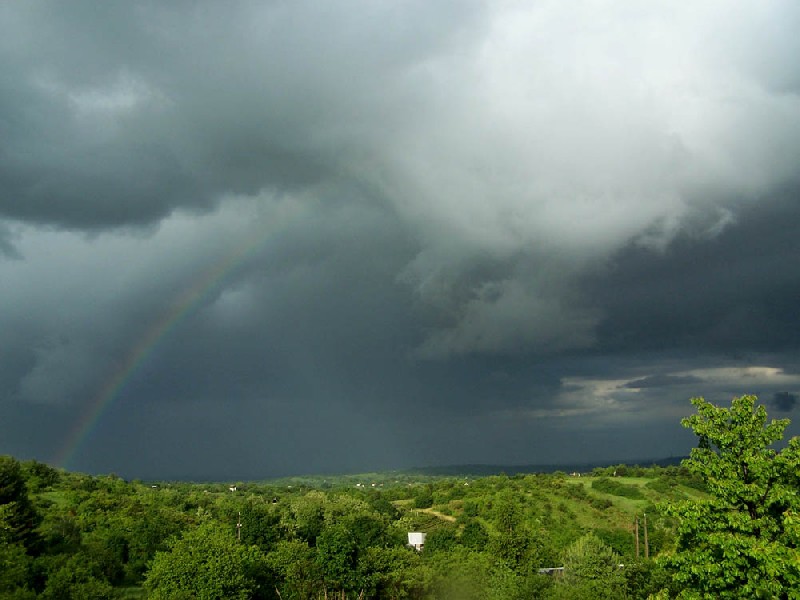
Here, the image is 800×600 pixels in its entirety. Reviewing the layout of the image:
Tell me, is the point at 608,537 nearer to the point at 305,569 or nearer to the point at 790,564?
the point at 305,569

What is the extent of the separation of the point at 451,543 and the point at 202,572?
52075 mm

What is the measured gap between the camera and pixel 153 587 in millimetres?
68812

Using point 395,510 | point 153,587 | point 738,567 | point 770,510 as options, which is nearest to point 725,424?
point 770,510

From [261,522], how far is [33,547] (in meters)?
42.8

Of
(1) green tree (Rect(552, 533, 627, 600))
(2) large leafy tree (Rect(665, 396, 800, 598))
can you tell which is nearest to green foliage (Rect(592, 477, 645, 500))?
(1) green tree (Rect(552, 533, 627, 600))

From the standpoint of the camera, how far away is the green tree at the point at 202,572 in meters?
64.0

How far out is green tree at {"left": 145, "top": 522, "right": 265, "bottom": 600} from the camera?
63969 mm

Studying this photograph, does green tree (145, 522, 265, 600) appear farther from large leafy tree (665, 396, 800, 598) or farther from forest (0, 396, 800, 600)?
large leafy tree (665, 396, 800, 598)

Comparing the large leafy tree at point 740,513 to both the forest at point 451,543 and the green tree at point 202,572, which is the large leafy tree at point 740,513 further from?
the green tree at point 202,572

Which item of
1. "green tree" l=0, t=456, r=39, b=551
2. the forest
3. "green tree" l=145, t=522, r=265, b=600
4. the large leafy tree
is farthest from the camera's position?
"green tree" l=0, t=456, r=39, b=551

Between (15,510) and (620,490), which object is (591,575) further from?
(620,490)

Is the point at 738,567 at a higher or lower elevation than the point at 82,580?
higher

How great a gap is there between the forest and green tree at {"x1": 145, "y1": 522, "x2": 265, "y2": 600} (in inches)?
7.0

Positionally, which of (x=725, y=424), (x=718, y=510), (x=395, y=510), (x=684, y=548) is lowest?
(x=395, y=510)
